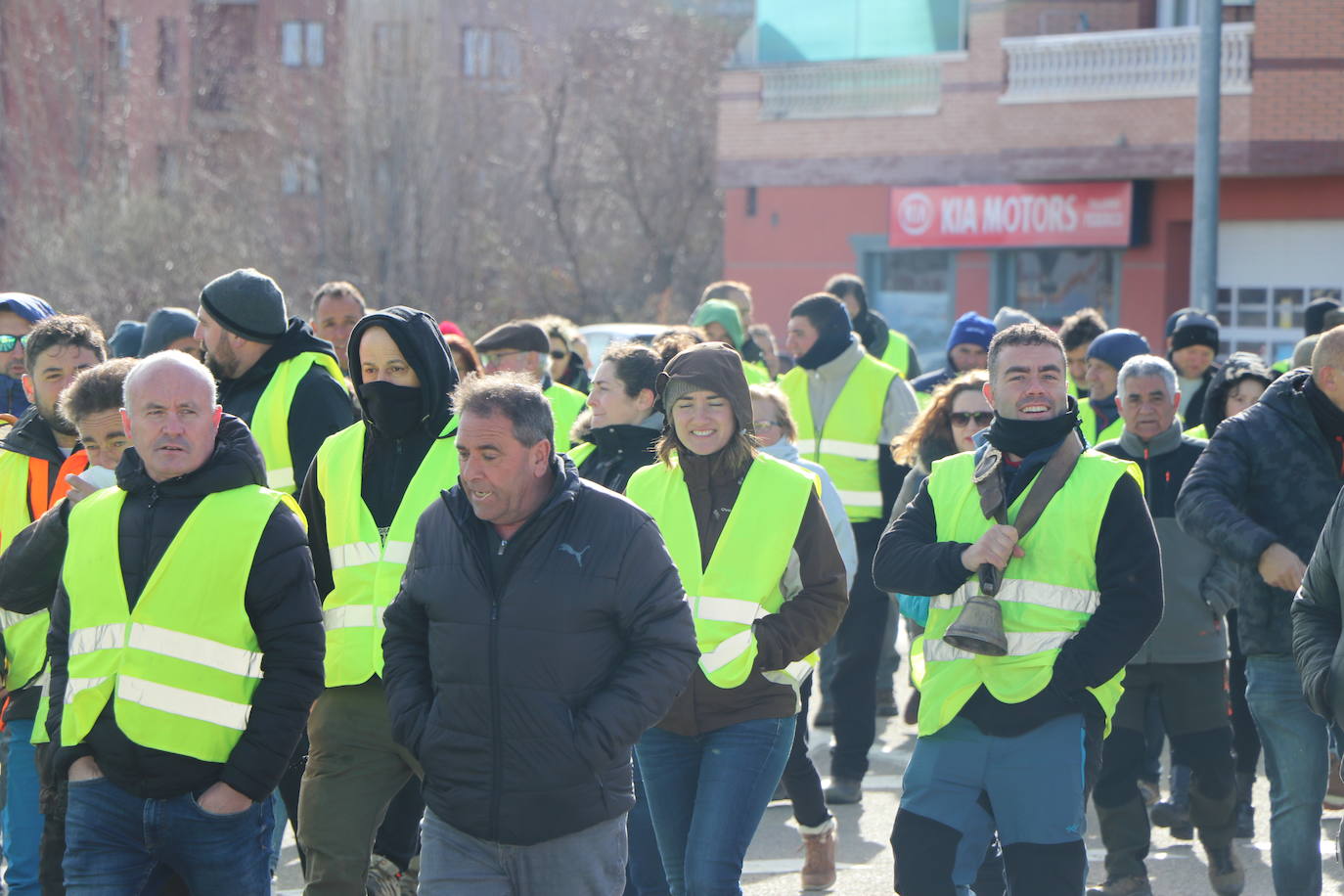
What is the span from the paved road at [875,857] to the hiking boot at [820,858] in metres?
0.08

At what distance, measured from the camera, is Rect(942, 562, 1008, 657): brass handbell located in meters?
5.11

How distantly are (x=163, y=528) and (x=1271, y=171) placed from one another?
19.6 meters

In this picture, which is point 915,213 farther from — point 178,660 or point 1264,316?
point 178,660

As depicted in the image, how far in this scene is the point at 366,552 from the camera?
5312mm

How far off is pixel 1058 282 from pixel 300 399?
780 inches

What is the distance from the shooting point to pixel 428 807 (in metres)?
4.47

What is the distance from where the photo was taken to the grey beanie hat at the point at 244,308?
20.9 ft

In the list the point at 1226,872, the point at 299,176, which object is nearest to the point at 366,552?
the point at 1226,872

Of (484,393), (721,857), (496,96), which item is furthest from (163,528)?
(496,96)

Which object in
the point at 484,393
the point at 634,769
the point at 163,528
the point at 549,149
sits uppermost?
the point at 549,149

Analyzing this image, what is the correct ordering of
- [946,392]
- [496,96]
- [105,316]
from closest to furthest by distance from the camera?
[946,392], [105,316], [496,96]

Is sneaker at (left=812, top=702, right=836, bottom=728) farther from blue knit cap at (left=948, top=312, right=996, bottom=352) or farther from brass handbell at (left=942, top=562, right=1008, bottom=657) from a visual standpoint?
brass handbell at (left=942, top=562, right=1008, bottom=657)

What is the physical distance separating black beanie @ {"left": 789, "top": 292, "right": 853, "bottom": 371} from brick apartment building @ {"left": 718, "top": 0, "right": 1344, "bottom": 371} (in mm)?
14349

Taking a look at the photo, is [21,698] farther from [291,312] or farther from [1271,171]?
[291,312]
